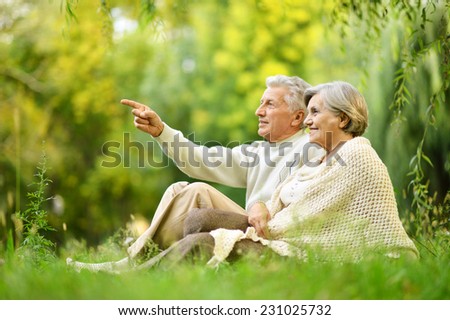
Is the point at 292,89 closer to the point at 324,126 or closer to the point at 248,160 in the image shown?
the point at 248,160

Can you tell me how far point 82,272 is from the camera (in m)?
3.65

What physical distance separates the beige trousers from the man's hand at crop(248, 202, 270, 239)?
28cm

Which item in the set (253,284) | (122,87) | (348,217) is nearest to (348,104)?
(348,217)

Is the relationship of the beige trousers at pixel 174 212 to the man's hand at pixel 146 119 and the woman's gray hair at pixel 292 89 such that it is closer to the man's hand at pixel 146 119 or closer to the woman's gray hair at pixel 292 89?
the man's hand at pixel 146 119

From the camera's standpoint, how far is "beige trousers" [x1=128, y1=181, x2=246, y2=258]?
418cm

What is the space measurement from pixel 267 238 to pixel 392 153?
4.46 m

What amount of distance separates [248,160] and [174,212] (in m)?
0.99

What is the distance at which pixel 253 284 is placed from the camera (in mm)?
3119

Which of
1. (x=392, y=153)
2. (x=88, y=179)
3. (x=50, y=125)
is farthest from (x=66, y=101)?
(x=392, y=153)

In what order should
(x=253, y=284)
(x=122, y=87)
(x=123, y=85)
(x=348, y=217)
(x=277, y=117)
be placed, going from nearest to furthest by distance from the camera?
(x=253, y=284) → (x=348, y=217) → (x=277, y=117) → (x=122, y=87) → (x=123, y=85)

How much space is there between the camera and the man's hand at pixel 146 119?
4508 mm

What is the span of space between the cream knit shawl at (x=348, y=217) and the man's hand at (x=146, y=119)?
42.2 inches

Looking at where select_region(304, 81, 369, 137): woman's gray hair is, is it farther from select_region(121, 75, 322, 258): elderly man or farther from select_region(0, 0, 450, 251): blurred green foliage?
select_region(0, 0, 450, 251): blurred green foliage

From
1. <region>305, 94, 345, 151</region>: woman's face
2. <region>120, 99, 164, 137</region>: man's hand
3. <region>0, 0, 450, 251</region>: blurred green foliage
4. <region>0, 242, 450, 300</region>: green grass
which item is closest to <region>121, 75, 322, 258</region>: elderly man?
<region>120, 99, 164, 137</region>: man's hand
